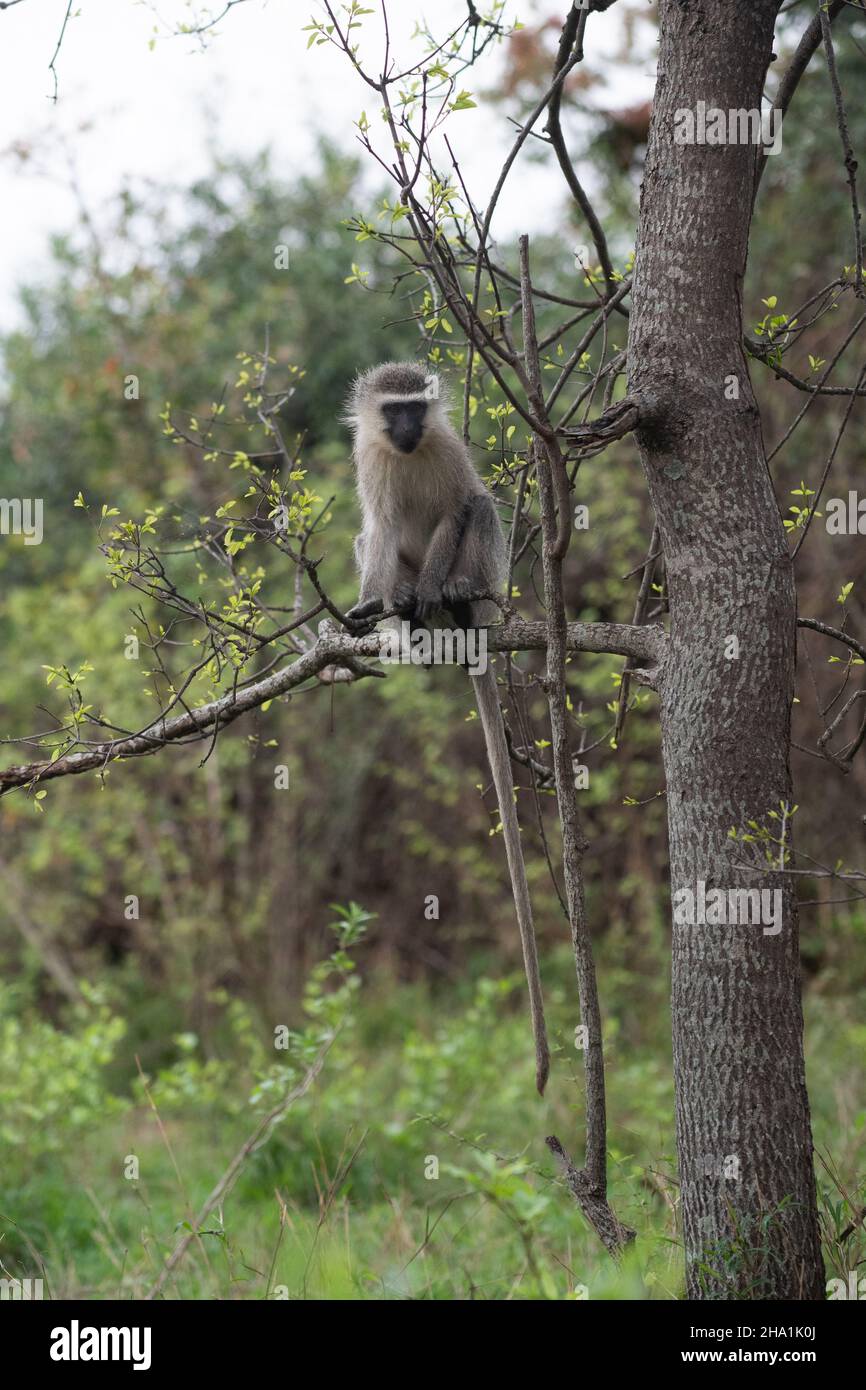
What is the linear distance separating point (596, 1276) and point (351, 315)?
1051 centimetres

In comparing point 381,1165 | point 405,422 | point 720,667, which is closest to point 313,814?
point 381,1165

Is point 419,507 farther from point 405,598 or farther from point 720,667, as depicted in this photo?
point 720,667

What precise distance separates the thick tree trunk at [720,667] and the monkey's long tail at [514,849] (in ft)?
1.58

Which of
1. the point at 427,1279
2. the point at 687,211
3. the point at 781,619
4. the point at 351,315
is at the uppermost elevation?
the point at 351,315

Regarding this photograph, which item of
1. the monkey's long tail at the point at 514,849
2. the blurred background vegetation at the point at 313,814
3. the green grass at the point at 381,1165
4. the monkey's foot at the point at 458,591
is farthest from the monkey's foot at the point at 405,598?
the blurred background vegetation at the point at 313,814

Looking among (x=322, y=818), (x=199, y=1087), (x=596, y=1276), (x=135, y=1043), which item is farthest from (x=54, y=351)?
(x=596, y=1276)

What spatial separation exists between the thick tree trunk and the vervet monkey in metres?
2.04

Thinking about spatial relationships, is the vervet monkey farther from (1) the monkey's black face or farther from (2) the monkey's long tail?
(2) the monkey's long tail

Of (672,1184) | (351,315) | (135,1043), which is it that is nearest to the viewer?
(672,1184)

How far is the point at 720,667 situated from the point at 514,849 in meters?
1.17

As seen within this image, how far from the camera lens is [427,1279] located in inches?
186

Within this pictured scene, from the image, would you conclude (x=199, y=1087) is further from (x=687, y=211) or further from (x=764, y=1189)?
(x=687, y=211)

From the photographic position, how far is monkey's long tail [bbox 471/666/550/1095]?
160 inches

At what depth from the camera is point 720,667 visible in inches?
149
